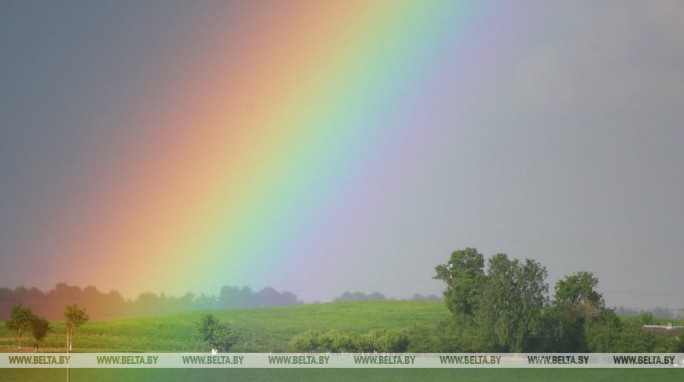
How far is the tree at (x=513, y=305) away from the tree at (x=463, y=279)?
6.01 ft

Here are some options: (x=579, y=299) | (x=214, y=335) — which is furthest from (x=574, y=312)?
(x=214, y=335)

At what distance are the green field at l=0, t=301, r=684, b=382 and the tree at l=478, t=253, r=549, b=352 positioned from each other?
4748 millimetres

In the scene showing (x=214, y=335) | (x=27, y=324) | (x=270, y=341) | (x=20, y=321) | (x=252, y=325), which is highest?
(x=20, y=321)

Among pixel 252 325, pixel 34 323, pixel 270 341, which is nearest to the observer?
pixel 34 323

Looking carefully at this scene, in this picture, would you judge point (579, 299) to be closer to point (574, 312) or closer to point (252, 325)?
point (574, 312)

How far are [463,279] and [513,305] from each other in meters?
5.61

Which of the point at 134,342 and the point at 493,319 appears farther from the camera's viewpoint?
the point at 134,342

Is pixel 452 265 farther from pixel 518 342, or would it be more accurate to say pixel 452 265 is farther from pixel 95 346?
pixel 95 346

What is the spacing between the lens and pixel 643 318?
Answer: 223ft

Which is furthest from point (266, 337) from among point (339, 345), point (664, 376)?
point (664, 376)

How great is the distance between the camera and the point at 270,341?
247 feet

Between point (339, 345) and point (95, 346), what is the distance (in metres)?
18.6

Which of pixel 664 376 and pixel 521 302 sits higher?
pixel 521 302

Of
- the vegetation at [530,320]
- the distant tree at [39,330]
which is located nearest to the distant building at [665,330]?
the vegetation at [530,320]
